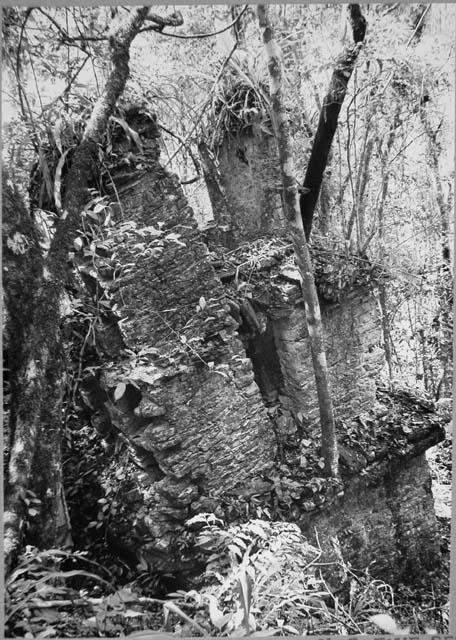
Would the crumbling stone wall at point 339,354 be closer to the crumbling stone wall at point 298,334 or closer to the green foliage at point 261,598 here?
the crumbling stone wall at point 298,334

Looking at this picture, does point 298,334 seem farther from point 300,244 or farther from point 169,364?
point 169,364

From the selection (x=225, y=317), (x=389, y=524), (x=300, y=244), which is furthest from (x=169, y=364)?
(x=389, y=524)

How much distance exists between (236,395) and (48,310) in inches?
52.0

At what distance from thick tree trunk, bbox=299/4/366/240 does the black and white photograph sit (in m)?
0.01

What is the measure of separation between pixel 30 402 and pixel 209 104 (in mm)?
2330

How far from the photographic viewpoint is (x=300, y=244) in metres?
2.42

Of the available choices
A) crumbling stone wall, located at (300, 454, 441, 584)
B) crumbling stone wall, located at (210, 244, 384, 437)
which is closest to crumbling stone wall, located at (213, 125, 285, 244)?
crumbling stone wall, located at (210, 244, 384, 437)

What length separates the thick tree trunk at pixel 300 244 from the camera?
84.4 inches

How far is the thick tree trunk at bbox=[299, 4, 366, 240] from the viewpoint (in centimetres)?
220

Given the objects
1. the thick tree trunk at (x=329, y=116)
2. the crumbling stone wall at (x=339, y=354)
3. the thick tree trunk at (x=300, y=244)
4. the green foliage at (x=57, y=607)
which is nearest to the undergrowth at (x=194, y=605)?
the green foliage at (x=57, y=607)

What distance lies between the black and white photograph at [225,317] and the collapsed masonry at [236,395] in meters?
0.02

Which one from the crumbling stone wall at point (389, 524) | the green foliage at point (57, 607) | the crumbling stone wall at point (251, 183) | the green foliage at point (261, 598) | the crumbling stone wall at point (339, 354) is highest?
the crumbling stone wall at point (251, 183)

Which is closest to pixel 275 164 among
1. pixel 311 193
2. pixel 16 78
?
pixel 311 193

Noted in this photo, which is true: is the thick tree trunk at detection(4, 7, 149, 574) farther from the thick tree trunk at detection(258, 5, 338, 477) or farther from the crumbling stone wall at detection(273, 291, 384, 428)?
the crumbling stone wall at detection(273, 291, 384, 428)
